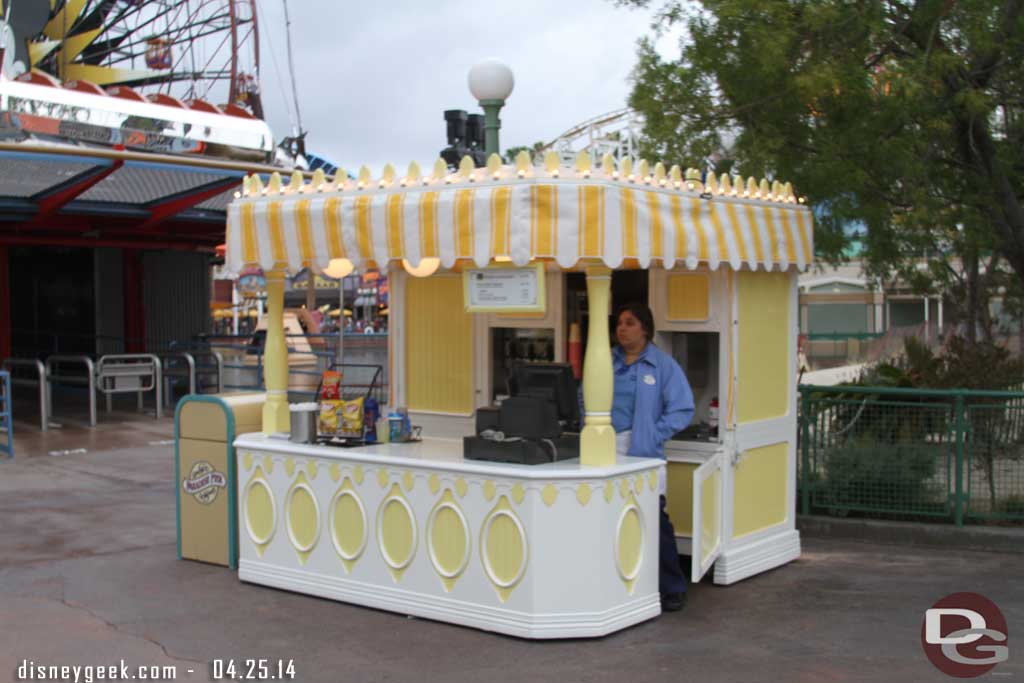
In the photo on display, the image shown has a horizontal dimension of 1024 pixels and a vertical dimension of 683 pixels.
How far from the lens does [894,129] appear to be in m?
8.44

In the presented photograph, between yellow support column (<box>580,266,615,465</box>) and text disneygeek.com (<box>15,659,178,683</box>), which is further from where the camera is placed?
yellow support column (<box>580,266,615,465</box>)

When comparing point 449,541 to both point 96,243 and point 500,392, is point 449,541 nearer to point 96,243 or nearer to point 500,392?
point 500,392

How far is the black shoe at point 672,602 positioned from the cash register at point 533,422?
1060 mm

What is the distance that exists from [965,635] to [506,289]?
3.27 m

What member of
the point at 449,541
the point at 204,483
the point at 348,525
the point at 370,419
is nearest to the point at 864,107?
the point at 370,419

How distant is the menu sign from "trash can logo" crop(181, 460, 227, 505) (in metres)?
2.51

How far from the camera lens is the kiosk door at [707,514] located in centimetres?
649

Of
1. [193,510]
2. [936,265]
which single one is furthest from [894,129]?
[193,510]

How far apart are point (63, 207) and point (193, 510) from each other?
10030mm

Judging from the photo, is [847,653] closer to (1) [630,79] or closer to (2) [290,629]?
(2) [290,629]

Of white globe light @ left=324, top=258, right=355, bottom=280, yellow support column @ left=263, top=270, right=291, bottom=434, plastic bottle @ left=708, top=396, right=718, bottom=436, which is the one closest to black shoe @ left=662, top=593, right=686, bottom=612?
plastic bottle @ left=708, top=396, right=718, bottom=436

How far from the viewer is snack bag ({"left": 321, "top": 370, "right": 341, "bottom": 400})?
7.48m

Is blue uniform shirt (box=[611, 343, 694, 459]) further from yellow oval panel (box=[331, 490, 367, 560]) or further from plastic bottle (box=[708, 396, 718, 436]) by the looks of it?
yellow oval panel (box=[331, 490, 367, 560])

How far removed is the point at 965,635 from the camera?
236 inches
